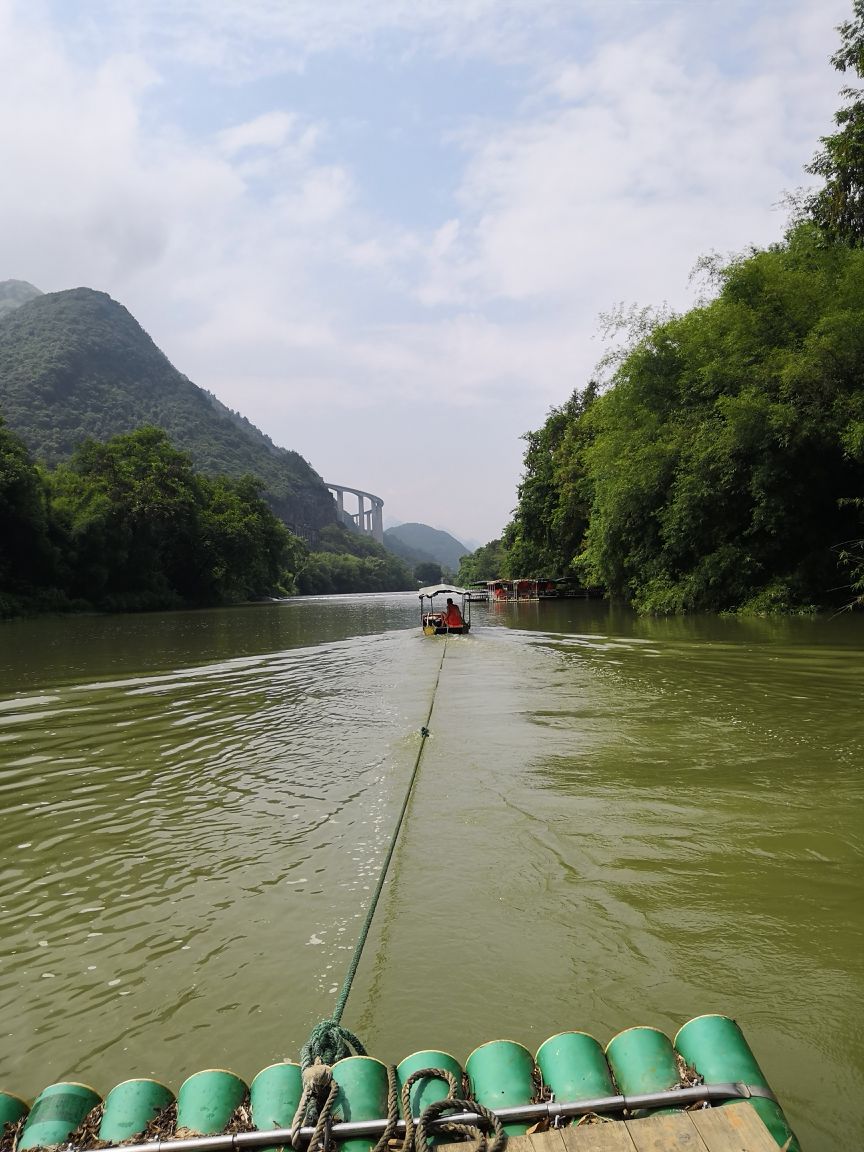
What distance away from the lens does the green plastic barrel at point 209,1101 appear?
1.96 m

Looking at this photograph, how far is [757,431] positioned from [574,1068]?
20.7 m

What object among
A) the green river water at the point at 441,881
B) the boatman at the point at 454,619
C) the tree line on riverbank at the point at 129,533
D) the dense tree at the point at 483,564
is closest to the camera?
the green river water at the point at 441,881

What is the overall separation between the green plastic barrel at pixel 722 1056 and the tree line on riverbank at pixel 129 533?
128 ft

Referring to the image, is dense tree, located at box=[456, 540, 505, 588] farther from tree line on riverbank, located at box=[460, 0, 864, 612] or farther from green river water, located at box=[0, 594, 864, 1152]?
green river water, located at box=[0, 594, 864, 1152]

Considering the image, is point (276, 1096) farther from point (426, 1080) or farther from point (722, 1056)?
point (722, 1056)

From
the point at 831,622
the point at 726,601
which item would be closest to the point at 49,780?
the point at 831,622

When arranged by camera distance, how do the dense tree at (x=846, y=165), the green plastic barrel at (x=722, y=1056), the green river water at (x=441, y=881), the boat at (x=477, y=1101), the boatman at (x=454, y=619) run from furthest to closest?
the boatman at (x=454, y=619) < the dense tree at (x=846, y=165) < the green river water at (x=441, y=881) < the green plastic barrel at (x=722, y=1056) < the boat at (x=477, y=1101)

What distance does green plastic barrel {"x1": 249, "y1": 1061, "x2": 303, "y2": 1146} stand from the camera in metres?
1.98

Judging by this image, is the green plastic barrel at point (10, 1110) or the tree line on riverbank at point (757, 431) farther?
the tree line on riverbank at point (757, 431)

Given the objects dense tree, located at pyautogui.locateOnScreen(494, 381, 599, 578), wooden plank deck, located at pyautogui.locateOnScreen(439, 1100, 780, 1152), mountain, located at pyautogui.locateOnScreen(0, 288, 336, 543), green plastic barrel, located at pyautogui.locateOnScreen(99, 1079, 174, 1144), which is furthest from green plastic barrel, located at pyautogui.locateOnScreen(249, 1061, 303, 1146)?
mountain, located at pyautogui.locateOnScreen(0, 288, 336, 543)

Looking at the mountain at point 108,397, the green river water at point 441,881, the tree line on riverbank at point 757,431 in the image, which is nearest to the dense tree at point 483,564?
the mountain at point 108,397

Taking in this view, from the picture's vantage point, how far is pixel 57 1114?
6.61 feet

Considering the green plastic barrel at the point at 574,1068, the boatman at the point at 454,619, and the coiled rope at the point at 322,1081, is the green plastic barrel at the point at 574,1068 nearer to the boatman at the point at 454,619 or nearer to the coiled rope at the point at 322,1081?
the coiled rope at the point at 322,1081

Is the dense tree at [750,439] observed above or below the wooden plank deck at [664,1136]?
above
